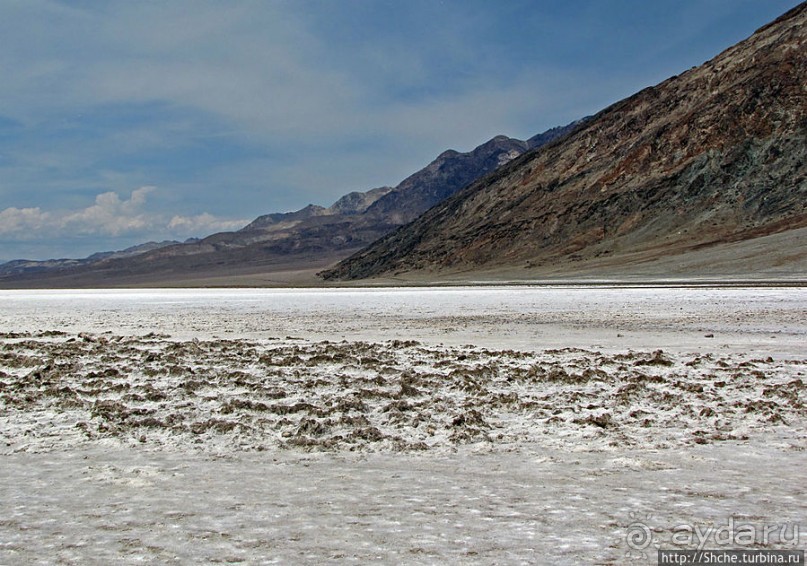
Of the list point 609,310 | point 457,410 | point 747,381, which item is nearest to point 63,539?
point 457,410

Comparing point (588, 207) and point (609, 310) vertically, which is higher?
point (588, 207)

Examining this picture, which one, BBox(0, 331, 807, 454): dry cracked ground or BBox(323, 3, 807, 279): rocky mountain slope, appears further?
BBox(323, 3, 807, 279): rocky mountain slope

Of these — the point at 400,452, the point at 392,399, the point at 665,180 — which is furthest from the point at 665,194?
the point at 400,452

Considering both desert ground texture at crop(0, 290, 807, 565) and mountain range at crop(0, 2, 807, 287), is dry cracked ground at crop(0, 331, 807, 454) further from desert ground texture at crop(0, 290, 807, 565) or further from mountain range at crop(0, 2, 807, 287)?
mountain range at crop(0, 2, 807, 287)

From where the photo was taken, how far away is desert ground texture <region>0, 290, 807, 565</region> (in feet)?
14.2

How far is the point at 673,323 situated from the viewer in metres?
20.8

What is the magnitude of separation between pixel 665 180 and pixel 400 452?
89.9 meters

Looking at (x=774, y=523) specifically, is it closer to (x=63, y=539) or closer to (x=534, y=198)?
(x=63, y=539)

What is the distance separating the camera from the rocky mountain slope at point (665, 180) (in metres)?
79.6

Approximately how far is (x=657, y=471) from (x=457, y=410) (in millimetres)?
3137

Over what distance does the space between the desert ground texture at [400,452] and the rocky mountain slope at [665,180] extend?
59998 millimetres

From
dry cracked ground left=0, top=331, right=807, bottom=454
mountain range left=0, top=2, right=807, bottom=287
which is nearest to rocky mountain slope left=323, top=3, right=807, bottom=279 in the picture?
mountain range left=0, top=2, right=807, bottom=287

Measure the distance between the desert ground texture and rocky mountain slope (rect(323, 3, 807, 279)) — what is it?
6000 centimetres

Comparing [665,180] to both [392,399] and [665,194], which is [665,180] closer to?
[665,194]
